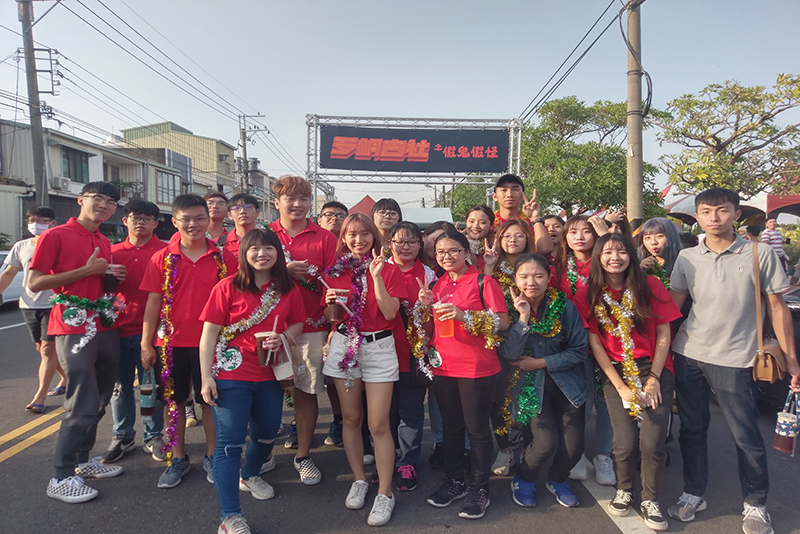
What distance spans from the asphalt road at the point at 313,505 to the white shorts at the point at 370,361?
875mm

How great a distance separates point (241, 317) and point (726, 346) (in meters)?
3.00

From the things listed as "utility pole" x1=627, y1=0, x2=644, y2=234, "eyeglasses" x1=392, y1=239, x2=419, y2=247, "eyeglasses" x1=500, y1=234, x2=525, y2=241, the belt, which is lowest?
the belt

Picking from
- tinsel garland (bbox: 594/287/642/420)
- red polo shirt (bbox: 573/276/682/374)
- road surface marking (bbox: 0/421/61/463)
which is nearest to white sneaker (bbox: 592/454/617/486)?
tinsel garland (bbox: 594/287/642/420)

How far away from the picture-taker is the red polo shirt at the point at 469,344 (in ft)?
9.68

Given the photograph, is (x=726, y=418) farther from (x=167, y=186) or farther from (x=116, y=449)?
(x=167, y=186)

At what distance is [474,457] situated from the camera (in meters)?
3.05

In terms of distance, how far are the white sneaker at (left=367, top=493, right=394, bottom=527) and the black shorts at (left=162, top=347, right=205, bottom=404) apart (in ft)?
4.91

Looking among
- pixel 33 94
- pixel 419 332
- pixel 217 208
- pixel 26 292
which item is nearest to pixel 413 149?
pixel 217 208

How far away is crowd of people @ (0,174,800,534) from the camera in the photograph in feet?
9.37

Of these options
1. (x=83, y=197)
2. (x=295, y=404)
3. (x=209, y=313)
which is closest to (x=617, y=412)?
(x=295, y=404)

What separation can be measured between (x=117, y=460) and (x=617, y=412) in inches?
148

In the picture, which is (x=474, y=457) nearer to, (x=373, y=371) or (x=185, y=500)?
(x=373, y=371)

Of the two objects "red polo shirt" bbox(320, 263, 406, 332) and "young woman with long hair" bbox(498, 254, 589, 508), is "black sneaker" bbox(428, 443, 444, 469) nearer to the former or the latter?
"young woman with long hair" bbox(498, 254, 589, 508)

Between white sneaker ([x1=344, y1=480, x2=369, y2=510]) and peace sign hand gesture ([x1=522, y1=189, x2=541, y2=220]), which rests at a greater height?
peace sign hand gesture ([x1=522, y1=189, x2=541, y2=220])
